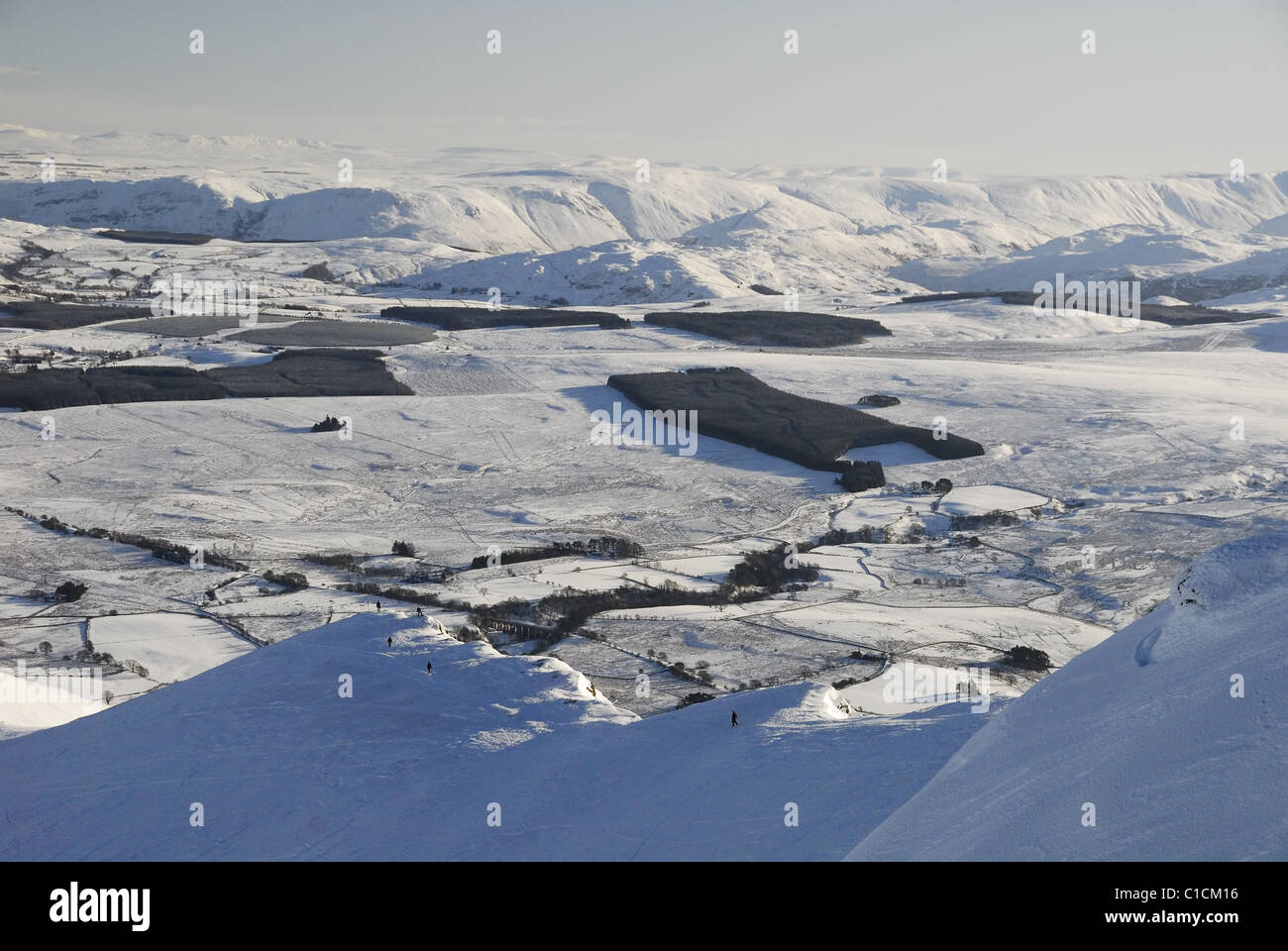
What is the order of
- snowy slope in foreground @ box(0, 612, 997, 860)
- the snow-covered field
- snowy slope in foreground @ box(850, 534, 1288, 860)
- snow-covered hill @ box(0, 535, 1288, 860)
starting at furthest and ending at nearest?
snowy slope in foreground @ box(0, 612, 997, 860) → the snow-covered field → snow-covered hill @ box(0, 535, 1288, 860) → snowy slope in foreground @ box(850, 534, 1288, 860)

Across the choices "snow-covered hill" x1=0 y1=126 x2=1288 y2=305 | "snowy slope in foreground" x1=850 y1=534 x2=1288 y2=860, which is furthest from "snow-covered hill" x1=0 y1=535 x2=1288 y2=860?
"snow-covered hill" x1=0 y1=126 x2=1288 y2=305

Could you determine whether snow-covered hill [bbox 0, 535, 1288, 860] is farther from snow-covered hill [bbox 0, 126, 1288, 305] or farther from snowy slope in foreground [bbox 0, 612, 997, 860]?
snow-covered hill [bbox 0, 126, 1288, 305]

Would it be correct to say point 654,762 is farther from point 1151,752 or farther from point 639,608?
point 639,608

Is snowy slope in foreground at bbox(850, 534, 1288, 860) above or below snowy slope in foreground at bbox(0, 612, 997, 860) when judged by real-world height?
above

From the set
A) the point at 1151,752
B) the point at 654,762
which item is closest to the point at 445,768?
the point at 654,762

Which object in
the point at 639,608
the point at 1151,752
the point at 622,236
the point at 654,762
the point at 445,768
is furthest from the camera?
the point at 622,236

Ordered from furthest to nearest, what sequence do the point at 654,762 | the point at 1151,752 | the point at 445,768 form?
1. the point at 445,768
2. the point at 654,762
3. the point at 1151,752
